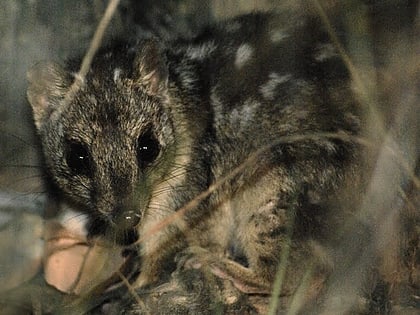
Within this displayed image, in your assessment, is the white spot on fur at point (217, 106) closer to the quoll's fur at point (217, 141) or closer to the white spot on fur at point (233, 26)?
the quoll's fur at point (217, 141)

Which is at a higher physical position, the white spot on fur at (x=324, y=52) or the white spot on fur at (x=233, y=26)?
the white spot on fur at (x=233, y=26)

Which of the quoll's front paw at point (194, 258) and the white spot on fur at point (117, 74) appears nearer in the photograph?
the white spot on fur at point (117, 74)

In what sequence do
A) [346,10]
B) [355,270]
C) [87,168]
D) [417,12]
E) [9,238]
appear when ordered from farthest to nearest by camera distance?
[9,238] < [87,168] < [346,10] < [417,12] < [355,270]

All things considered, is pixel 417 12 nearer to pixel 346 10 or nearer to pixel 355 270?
pixel 346 10

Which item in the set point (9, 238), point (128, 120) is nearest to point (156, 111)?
point (128, 120)

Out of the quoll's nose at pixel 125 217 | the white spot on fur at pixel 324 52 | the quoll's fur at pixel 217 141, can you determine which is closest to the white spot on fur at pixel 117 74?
the quoll's fur at pixel 217 141

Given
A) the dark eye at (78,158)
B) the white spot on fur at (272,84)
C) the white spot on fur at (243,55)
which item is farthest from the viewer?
the white spot on fur at (243,55)

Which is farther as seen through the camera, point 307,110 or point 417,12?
point 307,110
